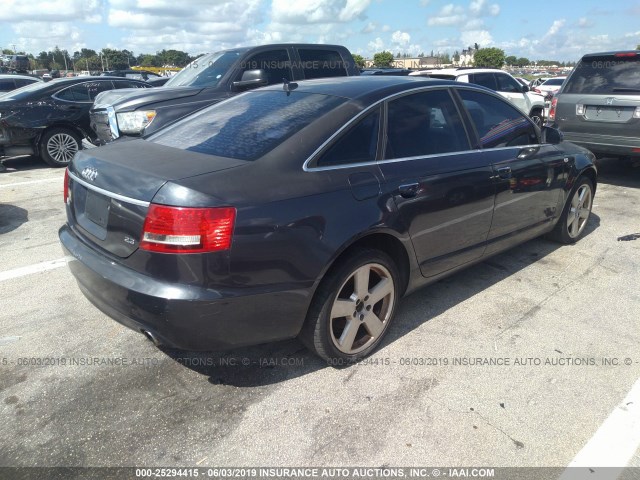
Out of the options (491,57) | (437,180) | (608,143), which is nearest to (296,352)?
(437,180)

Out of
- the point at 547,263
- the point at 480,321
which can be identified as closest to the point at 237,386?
the point at 480,321

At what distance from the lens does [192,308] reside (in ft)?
7.51

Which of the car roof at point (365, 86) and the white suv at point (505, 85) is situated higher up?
the car roof at point (365, 86)

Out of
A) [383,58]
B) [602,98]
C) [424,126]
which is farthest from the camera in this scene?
[383,58]

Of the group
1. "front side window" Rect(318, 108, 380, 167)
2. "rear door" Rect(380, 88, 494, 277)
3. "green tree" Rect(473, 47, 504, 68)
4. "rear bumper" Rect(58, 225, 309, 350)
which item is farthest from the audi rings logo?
"green tree" Rect(473, 47, 504, 68)

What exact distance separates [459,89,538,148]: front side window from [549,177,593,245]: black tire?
921 mm

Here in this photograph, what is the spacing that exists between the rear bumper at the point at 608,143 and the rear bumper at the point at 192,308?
6.35 m

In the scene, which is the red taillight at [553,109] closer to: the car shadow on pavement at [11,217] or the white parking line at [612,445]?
the white parking line at [612,445]

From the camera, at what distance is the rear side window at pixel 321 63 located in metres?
7.35

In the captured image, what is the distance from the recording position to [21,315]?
11.8 feet

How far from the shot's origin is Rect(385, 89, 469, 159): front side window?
3.11 metres

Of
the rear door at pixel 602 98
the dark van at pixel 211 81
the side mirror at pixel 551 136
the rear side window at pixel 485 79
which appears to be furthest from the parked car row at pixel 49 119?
the rear door at pixel 602 98

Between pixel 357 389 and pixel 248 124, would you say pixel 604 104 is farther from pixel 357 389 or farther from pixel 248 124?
pixel 357 389

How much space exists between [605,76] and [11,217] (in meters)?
8.35
